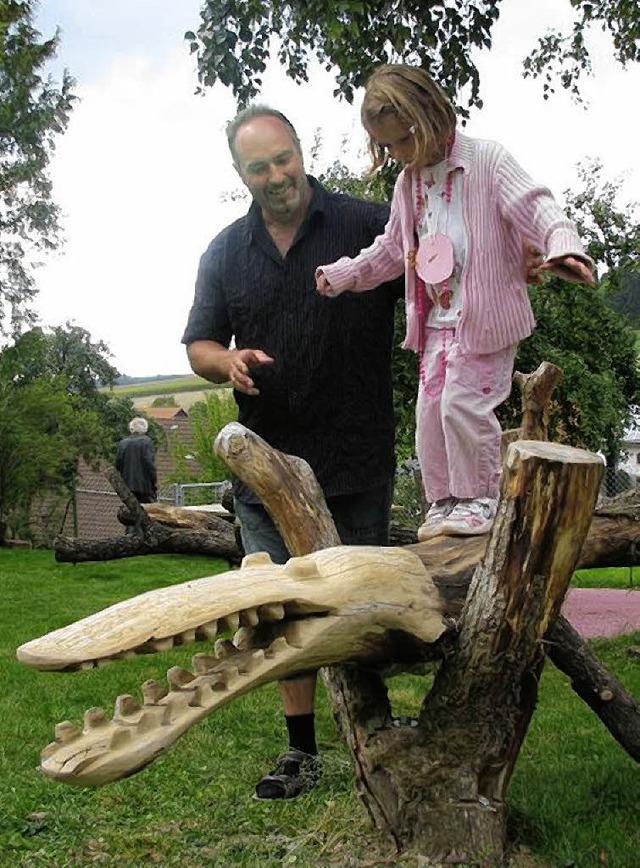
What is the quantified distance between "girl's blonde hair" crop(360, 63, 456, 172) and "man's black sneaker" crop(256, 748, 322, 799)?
6.82 feet

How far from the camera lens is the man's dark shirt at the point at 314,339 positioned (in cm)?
362

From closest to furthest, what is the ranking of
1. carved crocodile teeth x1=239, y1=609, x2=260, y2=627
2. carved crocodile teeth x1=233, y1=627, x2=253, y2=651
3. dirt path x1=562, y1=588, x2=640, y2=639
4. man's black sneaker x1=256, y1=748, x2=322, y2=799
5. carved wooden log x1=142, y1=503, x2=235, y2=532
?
carved crocodile teeth x1=239, y1=609, x2=260, y2=627 < carved crocodile teeth x1=233, y1=627, x2=253, y2=651 < man's black sneaker x1=256, y1=748, x2=322, y2=799 < carved wooden log x1=142, y1=503, x2=235, y2=532 < dirt path x1=562, y1=588, x2=640, y2=639

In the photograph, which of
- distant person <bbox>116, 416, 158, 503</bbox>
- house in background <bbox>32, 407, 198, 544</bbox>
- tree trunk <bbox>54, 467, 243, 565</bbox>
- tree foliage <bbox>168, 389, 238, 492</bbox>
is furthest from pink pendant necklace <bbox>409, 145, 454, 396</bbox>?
tree foliage <bbox>168, 389, 238, 492</bbox>

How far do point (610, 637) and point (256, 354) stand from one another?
203 inches

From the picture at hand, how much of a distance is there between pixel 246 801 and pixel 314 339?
1600 millimetres

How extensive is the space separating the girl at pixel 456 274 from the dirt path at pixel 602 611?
13.3ft

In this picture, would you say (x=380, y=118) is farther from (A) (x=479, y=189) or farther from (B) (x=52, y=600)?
(B) (x=52, y=600)

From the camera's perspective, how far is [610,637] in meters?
7.62

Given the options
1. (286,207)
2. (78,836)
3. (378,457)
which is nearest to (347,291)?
(286,207)

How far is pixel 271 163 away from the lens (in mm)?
3465

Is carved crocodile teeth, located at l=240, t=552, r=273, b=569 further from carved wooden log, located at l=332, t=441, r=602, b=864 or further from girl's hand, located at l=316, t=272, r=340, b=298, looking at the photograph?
girl's hand, located at l=316, t=272, r=340, b=298

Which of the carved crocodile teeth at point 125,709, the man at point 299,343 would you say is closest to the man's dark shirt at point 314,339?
the man at point 299,343

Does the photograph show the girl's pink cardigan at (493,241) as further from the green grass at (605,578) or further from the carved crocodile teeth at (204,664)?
the green grass at (605,578)

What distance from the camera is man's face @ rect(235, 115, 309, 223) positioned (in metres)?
3.45
